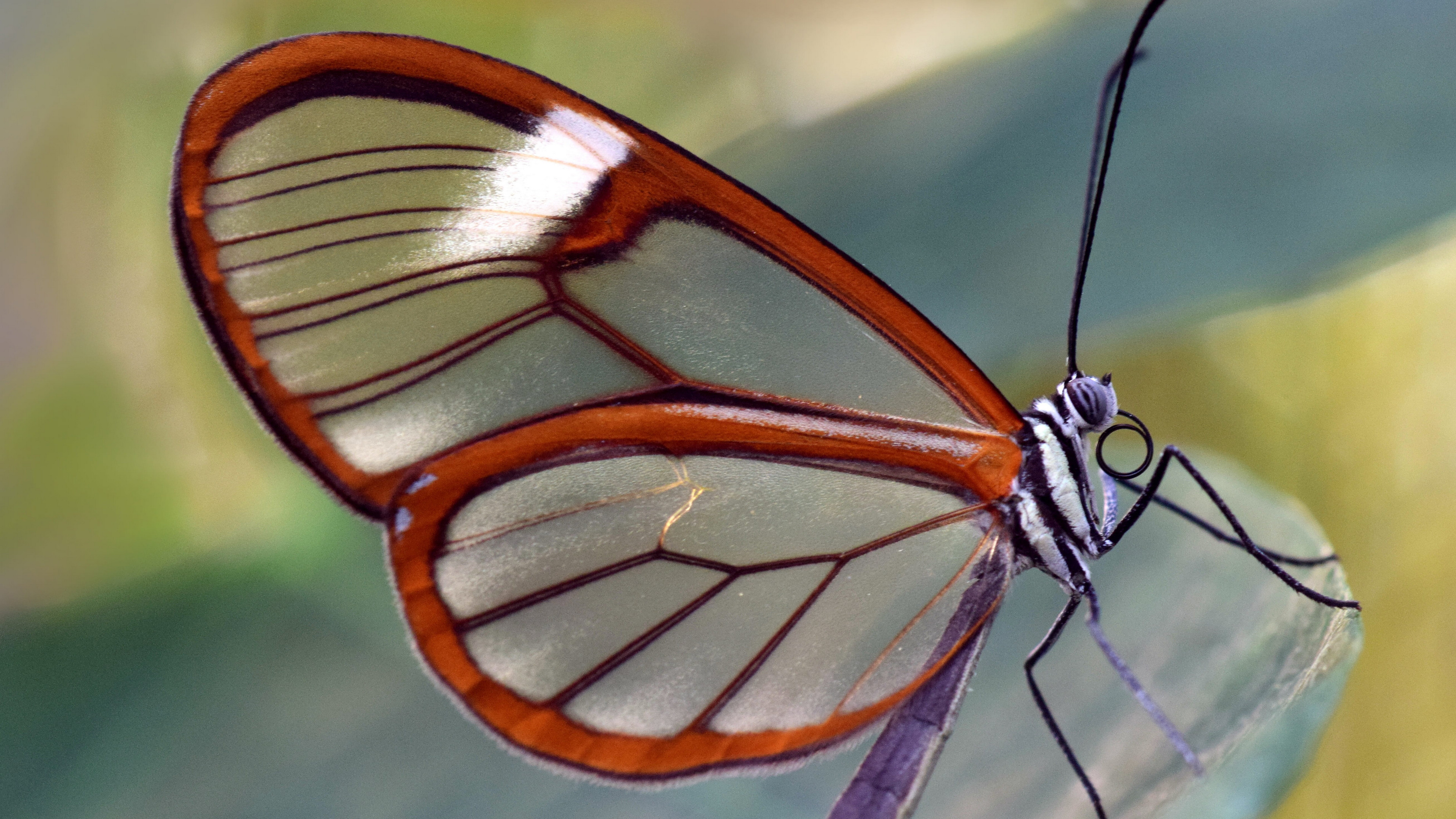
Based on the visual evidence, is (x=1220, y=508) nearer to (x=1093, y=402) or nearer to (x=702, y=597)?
(x=1093, y=402)

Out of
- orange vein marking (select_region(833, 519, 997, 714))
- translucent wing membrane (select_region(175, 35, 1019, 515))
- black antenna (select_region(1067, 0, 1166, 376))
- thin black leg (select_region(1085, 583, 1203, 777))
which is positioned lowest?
thin black leg (select_region(1085, 583, 1203, 777))

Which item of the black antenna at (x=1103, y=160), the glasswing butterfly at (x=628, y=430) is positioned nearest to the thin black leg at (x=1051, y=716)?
the glasswing butterfly at (x=628, y=430)

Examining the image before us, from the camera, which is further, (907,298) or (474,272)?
(907,298)

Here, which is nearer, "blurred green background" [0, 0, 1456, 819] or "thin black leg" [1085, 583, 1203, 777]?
"thin black leg" [1085, 583, 1203, 777]

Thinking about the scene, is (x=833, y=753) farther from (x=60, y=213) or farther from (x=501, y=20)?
(x=60, y=213)

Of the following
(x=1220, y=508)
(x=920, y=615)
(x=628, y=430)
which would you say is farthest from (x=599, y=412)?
(x=1220, y=508)

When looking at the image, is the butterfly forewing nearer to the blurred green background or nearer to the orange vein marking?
the orange vein marking

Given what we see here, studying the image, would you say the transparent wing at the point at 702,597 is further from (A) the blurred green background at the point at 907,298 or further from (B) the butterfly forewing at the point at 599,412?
(A) the blurred green background at the point at 907,298

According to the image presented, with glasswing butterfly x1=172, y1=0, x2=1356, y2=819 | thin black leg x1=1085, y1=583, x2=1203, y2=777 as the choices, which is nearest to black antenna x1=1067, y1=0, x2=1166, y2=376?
glasswing butterfly x1=172, y1=0, x2=1356, y2=819
